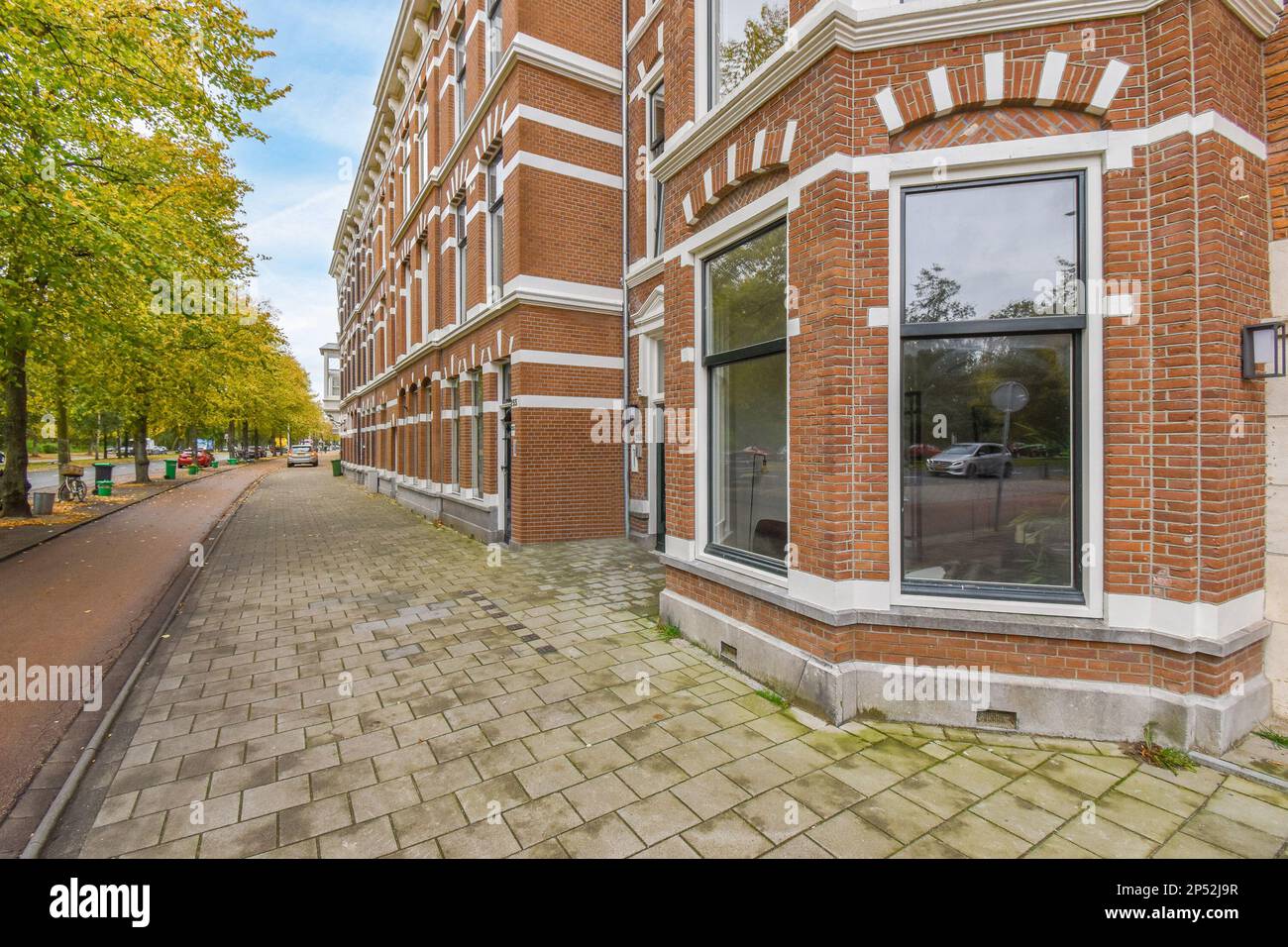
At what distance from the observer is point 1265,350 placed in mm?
3740

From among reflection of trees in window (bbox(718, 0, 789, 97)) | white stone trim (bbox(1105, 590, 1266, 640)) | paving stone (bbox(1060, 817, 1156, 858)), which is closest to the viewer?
paving stone (bbox(1060, 817, 1156, 858))

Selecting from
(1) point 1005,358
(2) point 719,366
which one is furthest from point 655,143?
(1) point 1005,358

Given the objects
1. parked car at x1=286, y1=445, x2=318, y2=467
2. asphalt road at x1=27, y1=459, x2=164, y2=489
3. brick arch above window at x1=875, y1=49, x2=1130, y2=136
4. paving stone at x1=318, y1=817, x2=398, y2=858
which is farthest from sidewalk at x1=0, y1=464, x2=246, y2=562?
parked car at x1=286, y1=445, x2=318, y2=467

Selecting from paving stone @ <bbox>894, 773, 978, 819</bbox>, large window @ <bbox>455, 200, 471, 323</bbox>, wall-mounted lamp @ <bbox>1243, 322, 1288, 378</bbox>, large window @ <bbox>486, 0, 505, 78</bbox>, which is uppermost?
large window @ <bbox>486, 0, 505, 78</bbox>

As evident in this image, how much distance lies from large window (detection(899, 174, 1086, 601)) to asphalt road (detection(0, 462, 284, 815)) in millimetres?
6263

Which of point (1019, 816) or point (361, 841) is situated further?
point (1019, 816)

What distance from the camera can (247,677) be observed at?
5.07 meters

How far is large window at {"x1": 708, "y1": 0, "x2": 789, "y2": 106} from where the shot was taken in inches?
209

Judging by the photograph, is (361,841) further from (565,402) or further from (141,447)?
(141,447)

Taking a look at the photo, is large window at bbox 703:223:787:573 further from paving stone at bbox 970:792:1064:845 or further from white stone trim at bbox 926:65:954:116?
paving stone at bbox 970:792:1064:845

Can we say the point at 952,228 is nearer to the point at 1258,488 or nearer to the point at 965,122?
the point at 965,122

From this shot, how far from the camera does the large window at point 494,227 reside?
12359 mm

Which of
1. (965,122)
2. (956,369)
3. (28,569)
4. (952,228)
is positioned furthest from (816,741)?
(28,569)

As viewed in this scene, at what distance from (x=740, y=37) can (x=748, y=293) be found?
8.63 feet
